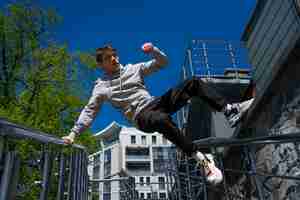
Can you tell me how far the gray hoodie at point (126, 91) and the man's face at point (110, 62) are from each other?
0.07 meters

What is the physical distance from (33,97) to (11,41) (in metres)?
2.45

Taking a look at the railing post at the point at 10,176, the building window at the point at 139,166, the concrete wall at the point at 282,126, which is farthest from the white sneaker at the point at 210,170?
the building window at the point at 139,166

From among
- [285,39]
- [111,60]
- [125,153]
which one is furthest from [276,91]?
[125,153]

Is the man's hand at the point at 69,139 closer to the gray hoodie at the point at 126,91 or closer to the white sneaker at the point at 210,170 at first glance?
the gray hoodie at the point at 126,91

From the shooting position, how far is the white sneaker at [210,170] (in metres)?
2.49

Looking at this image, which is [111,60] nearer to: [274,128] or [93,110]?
[93,110]

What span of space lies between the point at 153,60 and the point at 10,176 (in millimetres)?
2075

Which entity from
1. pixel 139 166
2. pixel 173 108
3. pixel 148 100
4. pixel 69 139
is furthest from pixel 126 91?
pixel 139 166

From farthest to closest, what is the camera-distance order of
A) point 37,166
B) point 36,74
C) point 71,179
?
1. point 36,74
2. point 71,179
3. point 37,166

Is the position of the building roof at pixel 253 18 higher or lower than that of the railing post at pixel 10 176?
higher

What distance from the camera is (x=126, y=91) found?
10.4ft

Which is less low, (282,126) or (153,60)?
(153,60)

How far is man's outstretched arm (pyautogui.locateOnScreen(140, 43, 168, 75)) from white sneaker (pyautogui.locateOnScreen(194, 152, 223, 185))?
0.98 meters

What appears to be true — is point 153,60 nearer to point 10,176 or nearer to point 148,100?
point 148,100
